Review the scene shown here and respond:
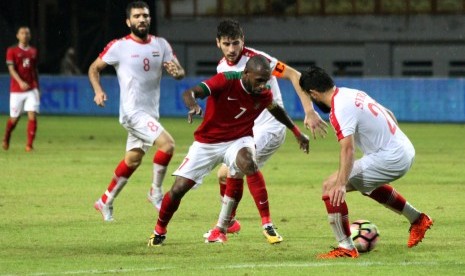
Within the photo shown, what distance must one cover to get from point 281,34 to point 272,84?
103 feet

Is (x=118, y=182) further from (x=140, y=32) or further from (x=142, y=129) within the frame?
(x=140, y=32)

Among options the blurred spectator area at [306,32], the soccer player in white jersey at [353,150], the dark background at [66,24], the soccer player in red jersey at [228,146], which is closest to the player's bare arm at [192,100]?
the soccer player in red jersey at [228,146]

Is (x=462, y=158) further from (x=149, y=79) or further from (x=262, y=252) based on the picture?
(x=262, y=252)

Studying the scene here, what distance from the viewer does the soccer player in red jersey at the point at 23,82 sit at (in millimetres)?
24344

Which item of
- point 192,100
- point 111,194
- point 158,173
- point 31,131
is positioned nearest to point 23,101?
point 31,131

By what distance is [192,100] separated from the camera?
11148 millimetres

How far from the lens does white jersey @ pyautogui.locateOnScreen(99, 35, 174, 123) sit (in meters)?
14.6

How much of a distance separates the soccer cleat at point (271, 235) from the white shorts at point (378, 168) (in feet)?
3.49

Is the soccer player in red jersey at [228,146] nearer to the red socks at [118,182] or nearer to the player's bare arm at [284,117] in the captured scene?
the player's bare arm at [284,117]

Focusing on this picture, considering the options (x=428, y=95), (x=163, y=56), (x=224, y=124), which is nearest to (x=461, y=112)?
(x=428, y=95)

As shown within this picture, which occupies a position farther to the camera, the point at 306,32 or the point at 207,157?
the point at 306,32

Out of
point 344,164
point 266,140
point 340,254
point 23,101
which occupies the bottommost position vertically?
point 23,101

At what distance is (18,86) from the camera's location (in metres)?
24.6

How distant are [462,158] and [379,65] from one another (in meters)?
20.7
